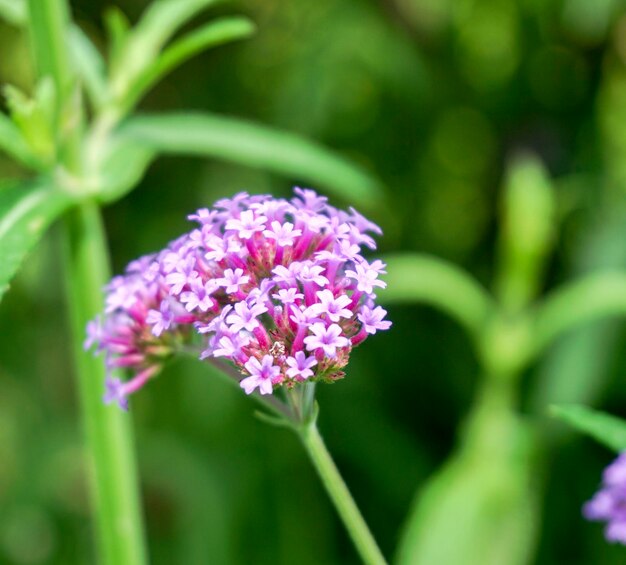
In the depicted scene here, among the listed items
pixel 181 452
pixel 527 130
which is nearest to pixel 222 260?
pixel 181 452

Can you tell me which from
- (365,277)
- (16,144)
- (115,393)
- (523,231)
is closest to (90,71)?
(16,144)

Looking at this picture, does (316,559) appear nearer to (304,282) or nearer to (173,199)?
(173,199)

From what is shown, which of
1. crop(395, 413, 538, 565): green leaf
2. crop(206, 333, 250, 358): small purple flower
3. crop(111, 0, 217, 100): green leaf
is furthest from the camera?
crop(395, 413, 538, 565): green leaf

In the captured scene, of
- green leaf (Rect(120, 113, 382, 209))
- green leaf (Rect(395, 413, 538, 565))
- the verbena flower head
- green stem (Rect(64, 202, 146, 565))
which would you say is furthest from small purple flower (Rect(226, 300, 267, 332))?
green leaf (Rect(395, 413, 538, 565))

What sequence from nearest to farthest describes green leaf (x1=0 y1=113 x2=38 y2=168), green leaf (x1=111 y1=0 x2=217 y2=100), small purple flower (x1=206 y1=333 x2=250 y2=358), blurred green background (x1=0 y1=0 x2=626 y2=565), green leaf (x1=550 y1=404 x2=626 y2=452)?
small purple flower (x1=206 y1=333 x2=250 y2=358), green leaf (x1=550 y1=404 x2=626 y2=452), green leaf (x1=0 y1=113 x2=38 y2=168), green leaf (x1=111 y1=0 x2=217 y2=100), blurred green background (x1=0 y1=0 x2=626 y2=565)

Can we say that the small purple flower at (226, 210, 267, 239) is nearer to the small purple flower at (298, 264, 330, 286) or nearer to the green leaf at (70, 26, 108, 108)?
the small purple flower at (298, 264, 330, 286)

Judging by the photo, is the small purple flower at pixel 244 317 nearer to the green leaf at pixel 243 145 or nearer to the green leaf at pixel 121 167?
the green leaf at pixel 121 167
